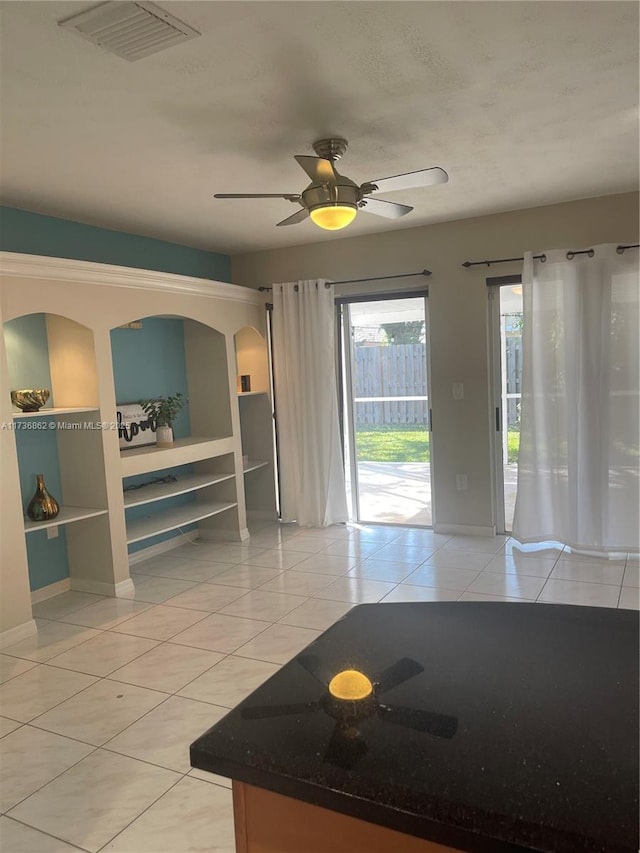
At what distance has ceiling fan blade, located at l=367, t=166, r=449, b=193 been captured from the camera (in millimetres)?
2900

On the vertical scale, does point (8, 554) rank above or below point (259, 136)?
below

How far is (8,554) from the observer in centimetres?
356

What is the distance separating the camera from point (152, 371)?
527 cm

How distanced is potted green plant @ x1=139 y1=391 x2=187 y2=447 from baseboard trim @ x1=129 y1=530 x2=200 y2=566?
2.98 feet

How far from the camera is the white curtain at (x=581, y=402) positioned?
4445 millimetres

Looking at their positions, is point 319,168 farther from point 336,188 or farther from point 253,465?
point 253,465

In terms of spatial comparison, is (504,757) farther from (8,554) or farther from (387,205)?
(8,554)

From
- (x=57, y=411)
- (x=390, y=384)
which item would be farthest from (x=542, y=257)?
(x=57, y=411)

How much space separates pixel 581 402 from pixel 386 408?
1.77 m

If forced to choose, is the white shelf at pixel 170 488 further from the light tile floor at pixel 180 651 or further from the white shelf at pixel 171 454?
the light tile floor at pixel 180 651

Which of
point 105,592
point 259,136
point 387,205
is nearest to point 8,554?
point 105,592

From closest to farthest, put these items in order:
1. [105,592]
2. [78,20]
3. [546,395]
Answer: [78,20]
[105,592]
[546,395]

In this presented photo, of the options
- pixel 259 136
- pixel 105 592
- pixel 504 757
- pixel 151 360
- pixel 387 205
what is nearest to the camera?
pixel 504 757

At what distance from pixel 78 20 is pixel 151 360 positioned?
3.45m
